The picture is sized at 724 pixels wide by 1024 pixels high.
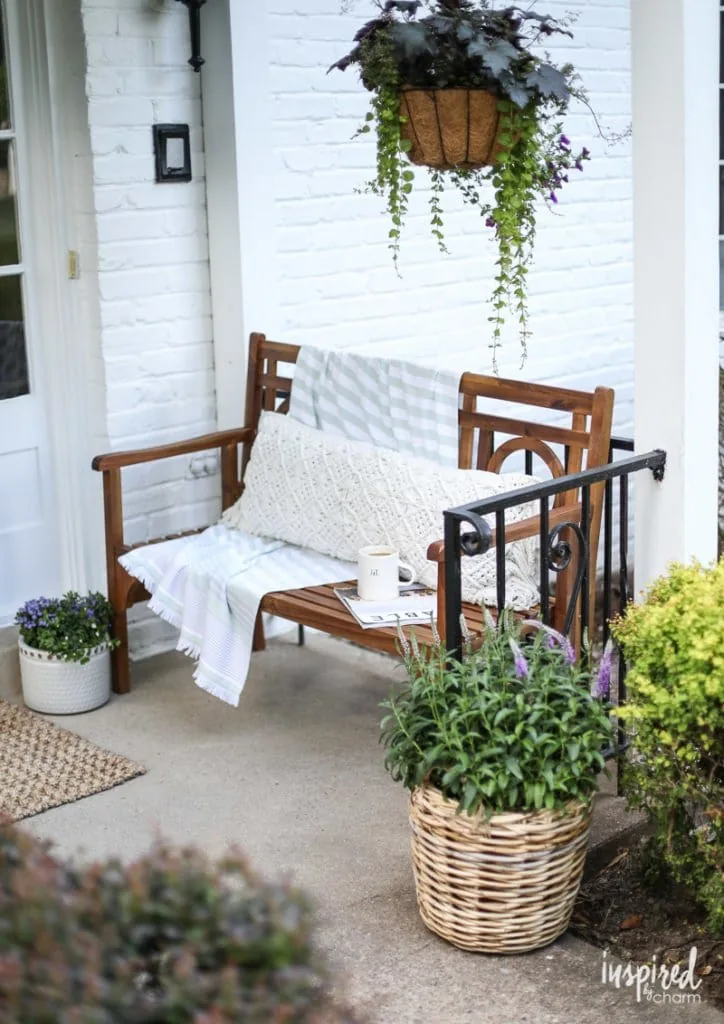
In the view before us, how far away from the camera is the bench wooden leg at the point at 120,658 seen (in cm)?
395

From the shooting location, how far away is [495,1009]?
246 centimetres

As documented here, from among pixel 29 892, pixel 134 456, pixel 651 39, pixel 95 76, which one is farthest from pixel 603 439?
pixel 29 892

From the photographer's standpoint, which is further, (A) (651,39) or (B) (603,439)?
(B) (603,439)

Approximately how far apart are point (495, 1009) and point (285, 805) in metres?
0.95

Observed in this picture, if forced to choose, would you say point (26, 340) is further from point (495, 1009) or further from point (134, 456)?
point (495, 1009)

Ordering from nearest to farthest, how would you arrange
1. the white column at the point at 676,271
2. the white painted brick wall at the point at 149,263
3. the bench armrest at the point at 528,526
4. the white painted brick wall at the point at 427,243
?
the white column at the point at 676,271
the bench armrest at the point at 528,526
the white painted brick wall at the point at 149,263
the white painted brick wall at the point at 427,243

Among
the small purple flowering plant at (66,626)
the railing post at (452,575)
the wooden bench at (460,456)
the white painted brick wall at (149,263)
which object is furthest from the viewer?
the white painted brick wall at (149,263)

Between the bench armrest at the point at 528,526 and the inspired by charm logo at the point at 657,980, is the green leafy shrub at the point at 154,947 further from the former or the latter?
the bench armrest at the point at 528,526

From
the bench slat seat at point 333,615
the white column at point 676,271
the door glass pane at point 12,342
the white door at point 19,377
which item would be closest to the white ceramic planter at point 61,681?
the white door at point 19,377

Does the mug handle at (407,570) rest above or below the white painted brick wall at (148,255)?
below

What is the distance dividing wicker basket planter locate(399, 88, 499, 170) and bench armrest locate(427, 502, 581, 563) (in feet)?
2.63

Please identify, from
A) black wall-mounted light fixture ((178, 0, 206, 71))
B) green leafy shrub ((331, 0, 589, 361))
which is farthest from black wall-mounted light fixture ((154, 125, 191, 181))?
green leafy shrub ((331, 0, 589, 361))

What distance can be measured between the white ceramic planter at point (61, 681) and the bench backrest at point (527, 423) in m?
0.91

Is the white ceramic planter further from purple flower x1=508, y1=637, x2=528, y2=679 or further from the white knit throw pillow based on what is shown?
purple flower x1=508, y1=637, x2=528, y2=679
